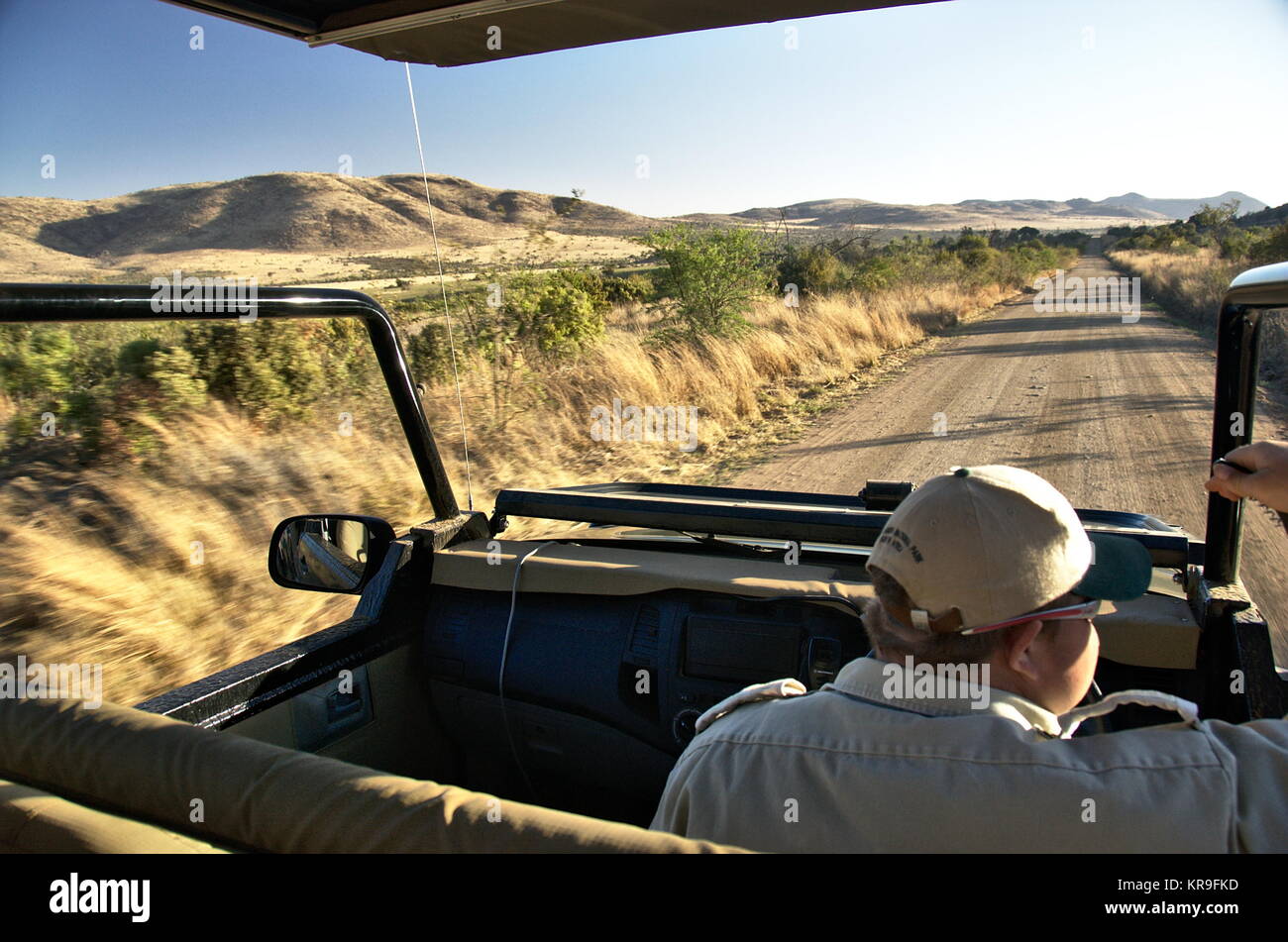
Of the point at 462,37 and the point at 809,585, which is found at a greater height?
the point at 462,37

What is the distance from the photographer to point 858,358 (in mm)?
14133

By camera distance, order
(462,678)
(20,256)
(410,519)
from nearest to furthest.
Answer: (462,678) < (410,519) < (20,256)

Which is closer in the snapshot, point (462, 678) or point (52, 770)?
point (52, 770)

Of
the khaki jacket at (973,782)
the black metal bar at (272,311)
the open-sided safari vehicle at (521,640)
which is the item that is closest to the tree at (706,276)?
the open-sided safari vehicle at (521,640)

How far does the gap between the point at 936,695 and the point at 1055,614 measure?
22cm

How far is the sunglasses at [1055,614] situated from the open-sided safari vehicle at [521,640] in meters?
0.62

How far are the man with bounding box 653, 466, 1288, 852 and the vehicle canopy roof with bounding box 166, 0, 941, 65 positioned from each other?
2.10 metres

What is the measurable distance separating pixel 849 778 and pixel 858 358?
13744mm

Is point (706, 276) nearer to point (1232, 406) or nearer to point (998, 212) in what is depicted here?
point (1232, 406)

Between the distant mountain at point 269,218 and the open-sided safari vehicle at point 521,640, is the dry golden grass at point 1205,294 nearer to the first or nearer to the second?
the distant mountain at point 269,218

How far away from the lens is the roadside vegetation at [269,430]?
447 cm
